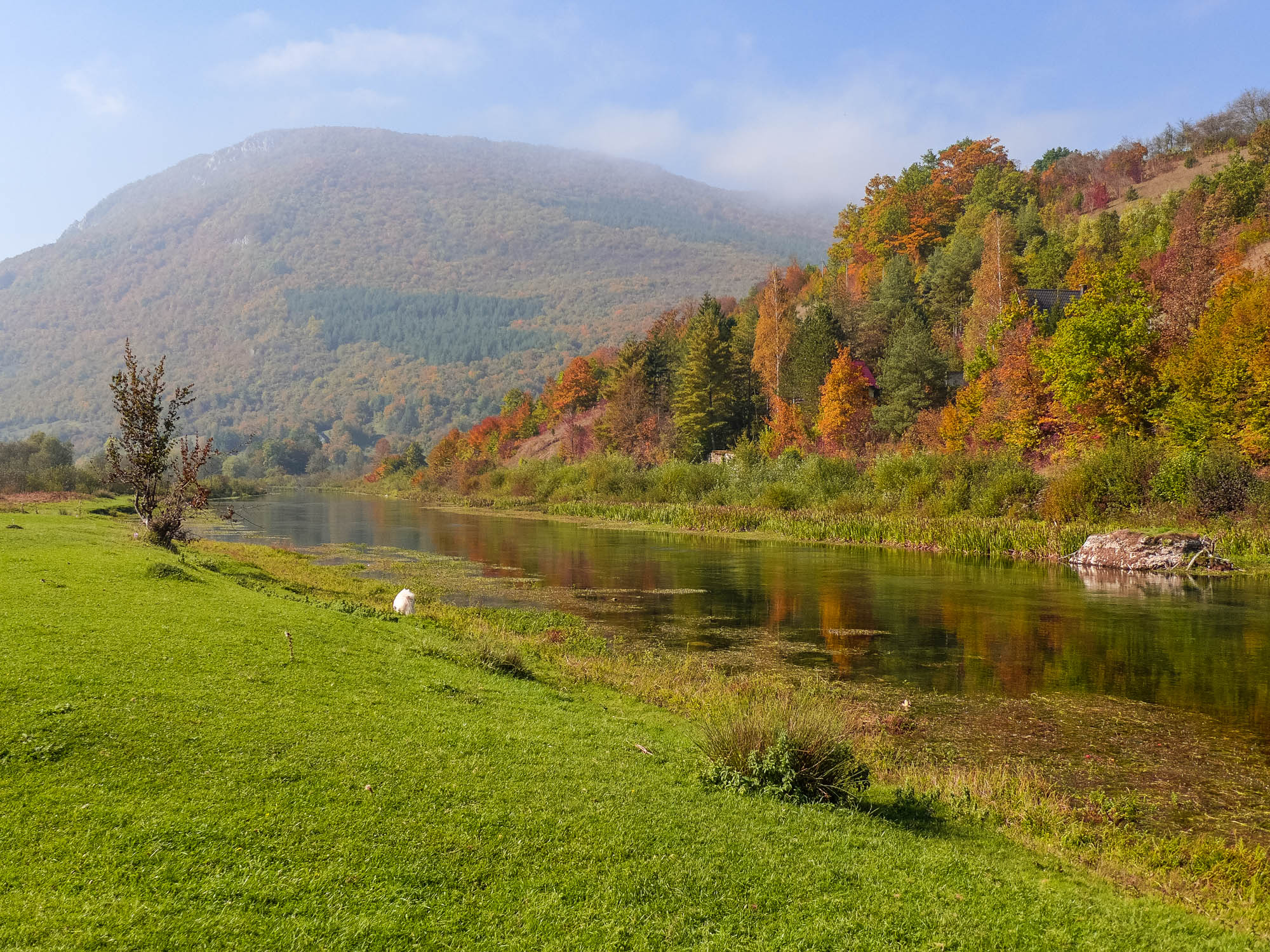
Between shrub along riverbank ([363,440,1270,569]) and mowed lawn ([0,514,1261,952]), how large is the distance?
103 ft

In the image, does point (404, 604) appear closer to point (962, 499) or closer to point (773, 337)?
point (962, 499)

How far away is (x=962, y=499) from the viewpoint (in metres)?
44.4

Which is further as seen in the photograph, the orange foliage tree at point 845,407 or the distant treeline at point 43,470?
the orange foliage tree at point 845,407

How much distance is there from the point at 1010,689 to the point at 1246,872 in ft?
25.5

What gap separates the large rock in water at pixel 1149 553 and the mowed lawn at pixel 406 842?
95.5 ft

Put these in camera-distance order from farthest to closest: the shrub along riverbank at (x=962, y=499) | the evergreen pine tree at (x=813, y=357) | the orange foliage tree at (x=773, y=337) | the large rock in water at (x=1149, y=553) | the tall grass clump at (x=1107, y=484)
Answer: the orange foliage tree at (x=773, y=337)
the evergreen pine tree at (x=813, y=357)
the tall grass clump at (x=1107, y=484)
the shrub along riverbank at (x=962, y=499)
the large rock in water at (x=1149, y=553)

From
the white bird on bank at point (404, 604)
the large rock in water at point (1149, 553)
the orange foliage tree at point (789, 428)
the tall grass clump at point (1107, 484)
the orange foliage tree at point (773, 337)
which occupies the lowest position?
the large rock in water at point (1149, 553)

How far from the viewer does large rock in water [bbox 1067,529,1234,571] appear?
31.0 metres

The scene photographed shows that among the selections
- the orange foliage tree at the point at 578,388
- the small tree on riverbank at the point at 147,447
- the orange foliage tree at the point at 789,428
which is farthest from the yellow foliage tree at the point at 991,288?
the small tree on riverbank at the point at 147,447

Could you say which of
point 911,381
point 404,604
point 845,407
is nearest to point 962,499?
point 911,381

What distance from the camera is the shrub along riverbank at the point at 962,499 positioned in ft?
114

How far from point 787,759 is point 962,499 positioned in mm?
39804

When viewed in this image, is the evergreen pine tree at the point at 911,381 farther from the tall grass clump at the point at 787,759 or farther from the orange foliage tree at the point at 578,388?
the tall grass clump at the point at 787,759

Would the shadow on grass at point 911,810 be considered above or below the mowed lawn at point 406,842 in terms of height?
below
